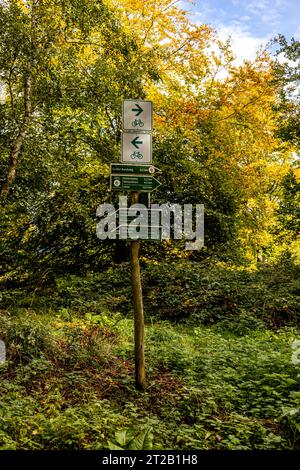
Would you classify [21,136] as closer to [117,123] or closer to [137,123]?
[137,123]

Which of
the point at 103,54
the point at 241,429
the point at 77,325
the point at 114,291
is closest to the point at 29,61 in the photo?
the point at 103,54

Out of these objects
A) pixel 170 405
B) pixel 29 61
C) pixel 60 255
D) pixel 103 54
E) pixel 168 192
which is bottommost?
pixel 170 405

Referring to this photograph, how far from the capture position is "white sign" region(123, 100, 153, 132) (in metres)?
5.30

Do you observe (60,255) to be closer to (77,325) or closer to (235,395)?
(77,325)

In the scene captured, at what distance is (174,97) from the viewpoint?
1625 centimetres

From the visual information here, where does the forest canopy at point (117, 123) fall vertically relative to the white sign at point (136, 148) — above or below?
above

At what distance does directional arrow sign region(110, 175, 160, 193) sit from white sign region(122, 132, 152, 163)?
22 cm

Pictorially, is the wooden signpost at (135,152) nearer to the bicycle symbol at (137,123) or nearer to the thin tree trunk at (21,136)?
the bicycle symbol at (137,123)

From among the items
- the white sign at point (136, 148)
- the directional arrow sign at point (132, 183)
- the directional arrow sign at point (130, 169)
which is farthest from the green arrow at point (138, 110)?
the directional arrow sign at point (132, 183)

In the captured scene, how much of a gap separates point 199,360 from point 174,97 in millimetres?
11995

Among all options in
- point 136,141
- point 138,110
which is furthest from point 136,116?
point 136,141

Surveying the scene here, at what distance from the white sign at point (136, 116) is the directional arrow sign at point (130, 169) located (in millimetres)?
445

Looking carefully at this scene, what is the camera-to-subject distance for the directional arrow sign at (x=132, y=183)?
531 cm

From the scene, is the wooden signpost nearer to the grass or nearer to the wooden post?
the wooden post
